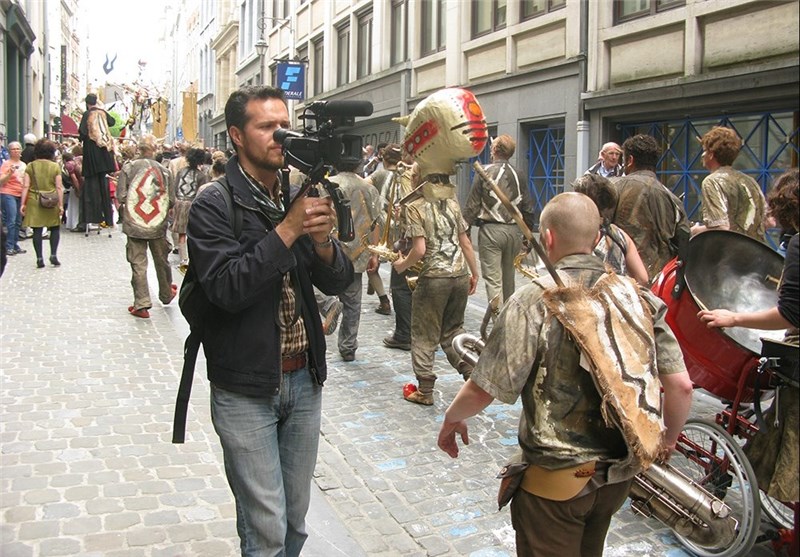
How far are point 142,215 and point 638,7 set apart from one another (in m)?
7.61

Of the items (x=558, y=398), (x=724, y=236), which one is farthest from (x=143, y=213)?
(x=558, y=398)

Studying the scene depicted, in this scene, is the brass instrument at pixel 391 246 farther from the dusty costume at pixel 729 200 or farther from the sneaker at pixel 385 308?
the dusty costume at pixel 729 200

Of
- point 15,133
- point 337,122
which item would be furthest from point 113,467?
point 15,133

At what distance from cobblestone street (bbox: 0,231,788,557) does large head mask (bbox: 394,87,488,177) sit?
1.91 metres

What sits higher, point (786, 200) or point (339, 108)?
point (339, 108)

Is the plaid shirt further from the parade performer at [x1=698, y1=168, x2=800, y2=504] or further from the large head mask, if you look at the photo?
the large head mask

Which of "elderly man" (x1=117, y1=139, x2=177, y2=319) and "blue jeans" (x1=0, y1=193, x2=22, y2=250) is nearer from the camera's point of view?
"elderly man" (x1=117, y1=139, x2=177, y2=319)

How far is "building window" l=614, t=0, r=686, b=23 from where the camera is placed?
10867mm

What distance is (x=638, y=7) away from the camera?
38.3 feet

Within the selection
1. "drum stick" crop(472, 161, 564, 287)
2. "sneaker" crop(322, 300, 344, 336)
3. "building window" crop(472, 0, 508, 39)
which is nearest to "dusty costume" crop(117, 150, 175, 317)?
"sneaker" crop(322, 300, 344, 336)

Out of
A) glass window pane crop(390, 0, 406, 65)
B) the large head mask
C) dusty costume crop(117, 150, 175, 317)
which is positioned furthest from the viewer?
glass window pane crop(390, 0, 406, 65)

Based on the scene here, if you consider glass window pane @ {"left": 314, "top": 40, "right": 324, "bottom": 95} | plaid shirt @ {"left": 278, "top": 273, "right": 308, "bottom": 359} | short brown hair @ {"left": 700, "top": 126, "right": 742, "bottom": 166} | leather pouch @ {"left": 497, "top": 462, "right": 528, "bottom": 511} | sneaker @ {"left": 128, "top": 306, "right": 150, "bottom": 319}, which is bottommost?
sneaker @ {"left": 128, "top": 306, "right": 150, "bottom": 319}

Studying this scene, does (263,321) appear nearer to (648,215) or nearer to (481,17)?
(648,215)

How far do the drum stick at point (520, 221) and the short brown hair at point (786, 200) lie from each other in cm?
125
